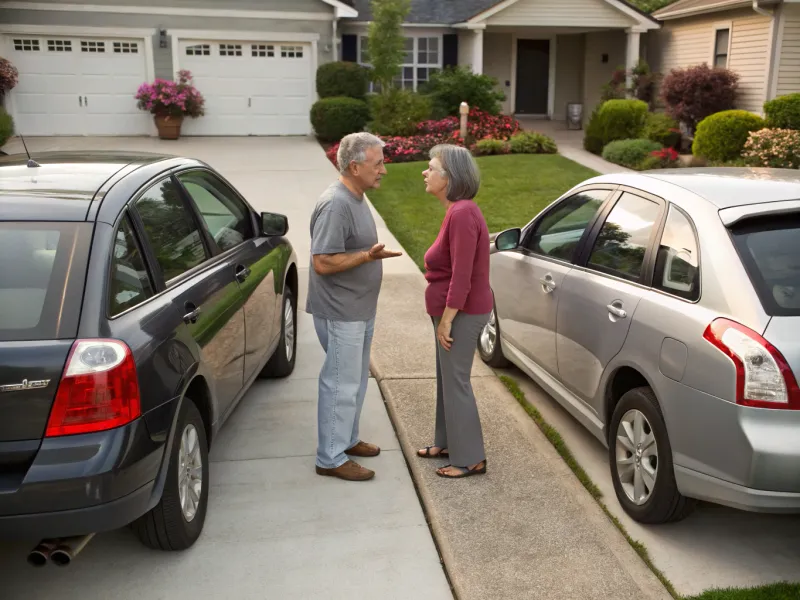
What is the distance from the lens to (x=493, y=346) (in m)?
6.16

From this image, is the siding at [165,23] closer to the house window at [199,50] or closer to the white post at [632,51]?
the house window at [199,50]

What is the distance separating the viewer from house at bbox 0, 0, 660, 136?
20.0m

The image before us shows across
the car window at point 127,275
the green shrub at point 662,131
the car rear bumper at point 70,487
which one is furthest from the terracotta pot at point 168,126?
the car rear bumper at point 70,487

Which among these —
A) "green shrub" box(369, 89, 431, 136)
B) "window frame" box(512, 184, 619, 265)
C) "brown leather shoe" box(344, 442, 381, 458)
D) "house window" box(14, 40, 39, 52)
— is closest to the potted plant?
"house window" box(14, 40, 39, 52)

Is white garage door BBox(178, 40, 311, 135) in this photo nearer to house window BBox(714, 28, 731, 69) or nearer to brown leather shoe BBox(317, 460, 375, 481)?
house window BBox(714, 28, 731, 69)

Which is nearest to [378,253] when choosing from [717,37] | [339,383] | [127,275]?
[339,383]

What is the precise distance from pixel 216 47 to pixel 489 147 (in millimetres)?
7891

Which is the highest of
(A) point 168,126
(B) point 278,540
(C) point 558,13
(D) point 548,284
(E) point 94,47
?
(C) point 558,13

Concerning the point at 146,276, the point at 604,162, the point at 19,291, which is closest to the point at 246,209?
the point at 146,276

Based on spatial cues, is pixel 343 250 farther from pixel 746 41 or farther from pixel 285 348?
pixel 746 41

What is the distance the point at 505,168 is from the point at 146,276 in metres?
12.7

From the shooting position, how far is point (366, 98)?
67.8 ft

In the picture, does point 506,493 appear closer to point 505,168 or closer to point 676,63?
point 505,168

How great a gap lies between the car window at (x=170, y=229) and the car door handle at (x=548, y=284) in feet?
6.59
